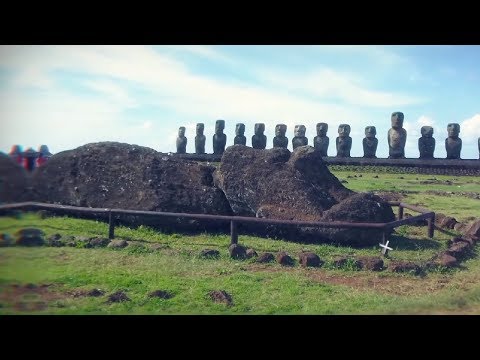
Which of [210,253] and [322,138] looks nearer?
[210,253]

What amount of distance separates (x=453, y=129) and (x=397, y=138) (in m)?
2.52

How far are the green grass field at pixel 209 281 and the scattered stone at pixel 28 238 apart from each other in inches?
5.2

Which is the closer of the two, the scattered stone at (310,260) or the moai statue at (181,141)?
the scattered stone at (310,260)

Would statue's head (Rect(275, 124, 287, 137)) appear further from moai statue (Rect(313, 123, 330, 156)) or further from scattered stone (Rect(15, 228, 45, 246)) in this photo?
scattered stone (Rect(15, 228, 45, 246))

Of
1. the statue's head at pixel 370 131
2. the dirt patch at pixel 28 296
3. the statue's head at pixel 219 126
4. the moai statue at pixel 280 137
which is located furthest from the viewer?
the statue's head at pixel 219 126

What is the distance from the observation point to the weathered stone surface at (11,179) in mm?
7488

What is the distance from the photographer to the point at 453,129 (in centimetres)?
2484

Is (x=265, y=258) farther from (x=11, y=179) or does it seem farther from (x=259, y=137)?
(x=259, y=137)

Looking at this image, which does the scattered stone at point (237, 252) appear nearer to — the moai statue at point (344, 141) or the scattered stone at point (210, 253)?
the scattered stone at point (210, 253)

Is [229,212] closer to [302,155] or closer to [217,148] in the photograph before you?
[302,155]

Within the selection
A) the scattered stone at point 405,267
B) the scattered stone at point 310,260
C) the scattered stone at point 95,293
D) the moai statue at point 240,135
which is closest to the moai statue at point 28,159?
the scattered stone at point 95,293

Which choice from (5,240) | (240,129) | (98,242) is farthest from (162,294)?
(240,129)
